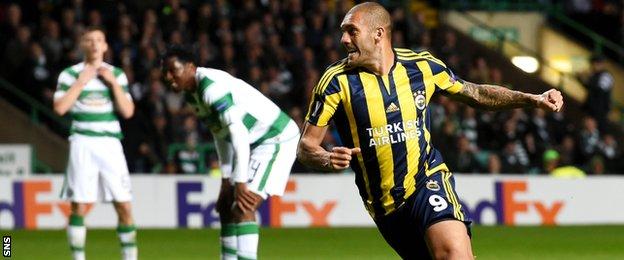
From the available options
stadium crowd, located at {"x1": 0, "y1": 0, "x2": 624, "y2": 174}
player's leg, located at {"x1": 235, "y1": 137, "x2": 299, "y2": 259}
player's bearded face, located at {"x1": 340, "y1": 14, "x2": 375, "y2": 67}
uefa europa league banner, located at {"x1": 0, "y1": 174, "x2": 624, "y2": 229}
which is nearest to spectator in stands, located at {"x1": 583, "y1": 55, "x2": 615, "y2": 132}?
stadium crowd, located at {"x1": 0, "y1": 0, "x2": 624, "y2": 174}

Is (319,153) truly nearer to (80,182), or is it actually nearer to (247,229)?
(247,229)

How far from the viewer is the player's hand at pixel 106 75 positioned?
10.7 meters

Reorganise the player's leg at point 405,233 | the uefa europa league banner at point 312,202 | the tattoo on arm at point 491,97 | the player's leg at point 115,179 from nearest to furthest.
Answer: the player's leg at point 405,233, the tattoo on arm at point 491,97, the player's leg at point 115,179, the uefa europa league banner at point 312,202

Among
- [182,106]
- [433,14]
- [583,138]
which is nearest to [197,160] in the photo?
[182,106]

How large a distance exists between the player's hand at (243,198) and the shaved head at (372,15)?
2.21 m

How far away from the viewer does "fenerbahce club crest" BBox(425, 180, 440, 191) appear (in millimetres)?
7457

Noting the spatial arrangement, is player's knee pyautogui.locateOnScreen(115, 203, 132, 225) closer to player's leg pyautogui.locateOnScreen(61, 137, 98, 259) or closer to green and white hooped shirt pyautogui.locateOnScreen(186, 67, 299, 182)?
player's leg pyautogui.locateOnScreen(61, 137, 98, 259)

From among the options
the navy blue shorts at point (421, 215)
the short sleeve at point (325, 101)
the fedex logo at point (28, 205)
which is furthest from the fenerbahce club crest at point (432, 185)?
the fedex logo at point (28, 205)

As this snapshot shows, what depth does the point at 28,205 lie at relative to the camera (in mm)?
17203

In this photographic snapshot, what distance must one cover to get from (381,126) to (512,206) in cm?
1165

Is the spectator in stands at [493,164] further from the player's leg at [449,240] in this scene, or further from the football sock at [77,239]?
the player's leg at [449,240]

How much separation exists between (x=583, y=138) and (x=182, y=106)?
22.1 ft

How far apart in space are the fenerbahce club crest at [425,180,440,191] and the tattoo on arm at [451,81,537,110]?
1.89 feet

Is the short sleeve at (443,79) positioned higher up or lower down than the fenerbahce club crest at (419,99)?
higher up
